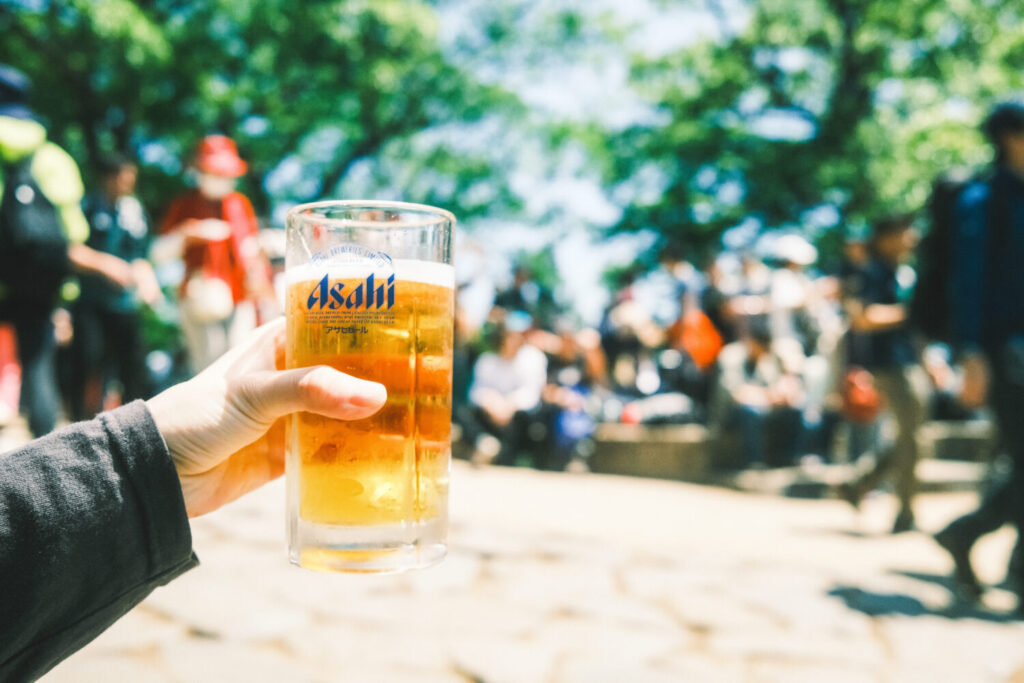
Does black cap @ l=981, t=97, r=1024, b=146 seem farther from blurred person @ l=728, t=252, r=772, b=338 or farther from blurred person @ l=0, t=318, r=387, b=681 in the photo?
blurred person @ l=728, t=252, r=772, b=338

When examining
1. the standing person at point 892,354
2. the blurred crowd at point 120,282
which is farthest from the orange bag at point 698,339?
the blurred crowd at point 120,282

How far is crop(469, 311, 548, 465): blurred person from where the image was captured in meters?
8.08

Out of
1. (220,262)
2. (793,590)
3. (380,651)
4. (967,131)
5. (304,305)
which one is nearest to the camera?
(304,305)

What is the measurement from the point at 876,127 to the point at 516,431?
1244 centimetres

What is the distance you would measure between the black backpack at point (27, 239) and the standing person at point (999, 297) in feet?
13.3

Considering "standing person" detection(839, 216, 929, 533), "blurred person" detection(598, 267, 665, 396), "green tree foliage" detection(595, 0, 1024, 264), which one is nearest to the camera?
"standing person" detection(839, 216, 929, 533)

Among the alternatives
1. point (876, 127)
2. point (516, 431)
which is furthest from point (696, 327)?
point (876, 127)

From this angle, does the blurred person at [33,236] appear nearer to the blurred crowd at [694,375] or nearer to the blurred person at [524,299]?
the blurred crowd at [694,375]

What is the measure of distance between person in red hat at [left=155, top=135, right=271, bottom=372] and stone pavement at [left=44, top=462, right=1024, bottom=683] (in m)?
1.06

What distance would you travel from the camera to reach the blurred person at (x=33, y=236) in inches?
133

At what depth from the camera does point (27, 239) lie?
133 inches

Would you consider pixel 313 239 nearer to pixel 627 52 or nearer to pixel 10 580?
pixel 10 580

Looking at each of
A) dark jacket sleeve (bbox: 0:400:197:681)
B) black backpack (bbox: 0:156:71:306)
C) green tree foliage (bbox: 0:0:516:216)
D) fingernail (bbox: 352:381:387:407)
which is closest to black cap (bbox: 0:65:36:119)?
black backpack (bbox: 0:156:71:306)

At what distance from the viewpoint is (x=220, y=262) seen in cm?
483
